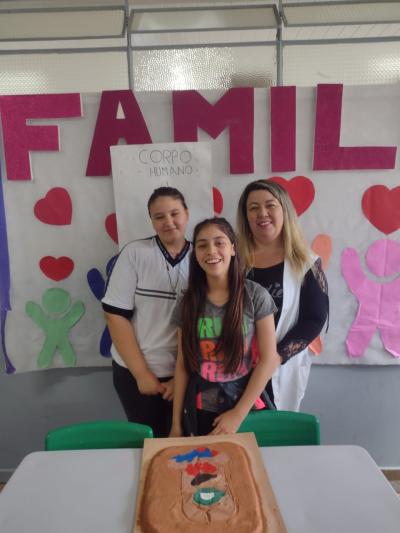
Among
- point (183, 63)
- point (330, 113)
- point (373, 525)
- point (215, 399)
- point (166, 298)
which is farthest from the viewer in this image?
point (183, 63)

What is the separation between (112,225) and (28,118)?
58 centimetres

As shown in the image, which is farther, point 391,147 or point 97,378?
point 97,378

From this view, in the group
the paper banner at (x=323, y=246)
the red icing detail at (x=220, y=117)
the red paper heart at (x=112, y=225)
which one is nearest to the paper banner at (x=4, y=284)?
the red paper heart at (x=112, y=225)

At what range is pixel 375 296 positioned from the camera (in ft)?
5.86

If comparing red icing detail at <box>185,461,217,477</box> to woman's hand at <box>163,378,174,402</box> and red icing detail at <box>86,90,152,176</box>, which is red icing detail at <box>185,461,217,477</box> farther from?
red icing detail at <box>86,90,152,176</box>

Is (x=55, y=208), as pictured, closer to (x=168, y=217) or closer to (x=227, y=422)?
(x=168, y=217)

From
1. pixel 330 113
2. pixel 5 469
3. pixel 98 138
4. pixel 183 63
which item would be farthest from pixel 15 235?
pixel 330 113

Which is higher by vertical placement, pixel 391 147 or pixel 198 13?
pixel 198 13

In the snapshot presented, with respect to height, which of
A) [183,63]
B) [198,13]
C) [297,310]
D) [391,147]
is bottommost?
[297,310]

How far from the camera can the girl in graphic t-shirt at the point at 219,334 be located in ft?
4.18

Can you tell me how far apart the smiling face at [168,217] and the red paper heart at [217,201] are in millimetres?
304

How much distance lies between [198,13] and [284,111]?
2.03 feet

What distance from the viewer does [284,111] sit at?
5.53 ft

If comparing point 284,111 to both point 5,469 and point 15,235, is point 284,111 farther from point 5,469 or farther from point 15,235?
point 5,469
